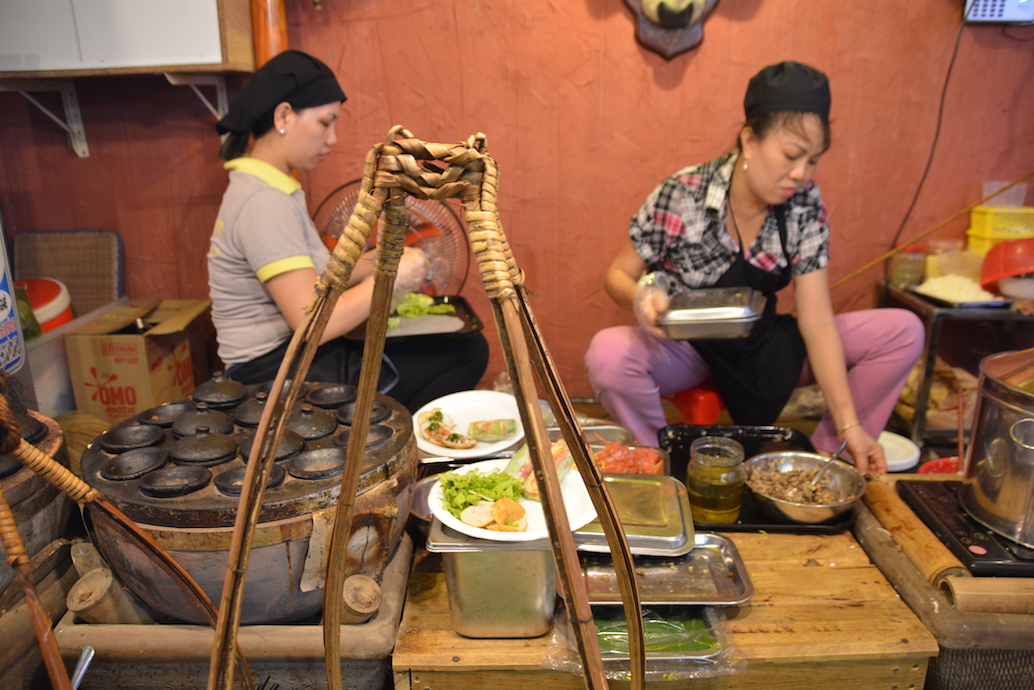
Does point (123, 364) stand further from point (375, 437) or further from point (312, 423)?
point (375, 437)

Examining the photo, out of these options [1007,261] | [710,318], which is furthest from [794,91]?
[1007,261]

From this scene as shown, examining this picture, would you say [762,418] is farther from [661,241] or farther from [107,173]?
[107,173]

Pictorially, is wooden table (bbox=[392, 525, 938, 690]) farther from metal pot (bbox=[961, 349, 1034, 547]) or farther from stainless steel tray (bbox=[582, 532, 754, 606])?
metal pot (bbox=[961, 349, 1034, 547])

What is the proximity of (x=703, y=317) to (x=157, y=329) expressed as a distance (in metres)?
2.04

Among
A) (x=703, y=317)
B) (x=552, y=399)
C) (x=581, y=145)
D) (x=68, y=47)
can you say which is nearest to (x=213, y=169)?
(x=68, y=47)

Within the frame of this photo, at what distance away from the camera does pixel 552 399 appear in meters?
0.85

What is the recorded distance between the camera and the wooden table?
1315 mm

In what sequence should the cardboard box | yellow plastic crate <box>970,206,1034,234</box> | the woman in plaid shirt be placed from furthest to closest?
yellow plastic crate <box>970,206,1034,234</box> < the cardboard box < the woman in plaid shirt

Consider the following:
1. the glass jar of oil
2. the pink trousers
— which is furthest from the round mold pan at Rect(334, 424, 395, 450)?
the pink trousers

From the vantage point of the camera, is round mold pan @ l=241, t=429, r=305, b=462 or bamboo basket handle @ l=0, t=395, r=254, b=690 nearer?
bamboo basket handle @ l=0, t=395, r=254, b=690

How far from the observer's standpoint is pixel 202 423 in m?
1.55

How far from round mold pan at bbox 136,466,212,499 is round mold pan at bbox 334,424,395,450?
28 cm

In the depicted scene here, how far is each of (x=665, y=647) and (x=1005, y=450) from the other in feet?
2.79

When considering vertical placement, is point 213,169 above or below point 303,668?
above
